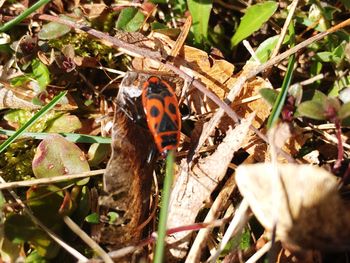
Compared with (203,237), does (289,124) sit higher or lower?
higher

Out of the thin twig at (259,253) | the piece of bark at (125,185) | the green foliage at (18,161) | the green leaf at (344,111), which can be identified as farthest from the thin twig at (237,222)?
the green foliage at (18,161)

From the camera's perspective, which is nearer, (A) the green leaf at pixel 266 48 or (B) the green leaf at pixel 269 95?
(B) the green leaf at pixel 269 95

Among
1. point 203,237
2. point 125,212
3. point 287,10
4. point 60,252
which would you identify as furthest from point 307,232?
point 287,10

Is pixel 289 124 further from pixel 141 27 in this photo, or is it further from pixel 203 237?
pixel 141 27

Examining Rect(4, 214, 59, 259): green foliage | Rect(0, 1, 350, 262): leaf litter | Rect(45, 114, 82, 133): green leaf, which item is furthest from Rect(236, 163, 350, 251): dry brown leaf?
Rect(45, 114, 82, 133): green leaf

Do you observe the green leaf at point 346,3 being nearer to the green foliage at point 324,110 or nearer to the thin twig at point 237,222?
the green foliage at point 324,110

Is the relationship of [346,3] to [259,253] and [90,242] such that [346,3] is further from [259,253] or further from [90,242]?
[90,242]

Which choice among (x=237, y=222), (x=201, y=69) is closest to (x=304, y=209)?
(x=237, y=222)
